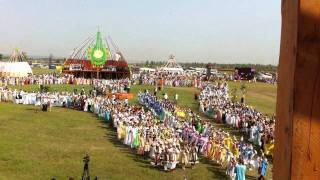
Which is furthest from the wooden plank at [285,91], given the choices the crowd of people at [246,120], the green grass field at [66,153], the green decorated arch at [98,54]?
the green decorated arch at [98,54]

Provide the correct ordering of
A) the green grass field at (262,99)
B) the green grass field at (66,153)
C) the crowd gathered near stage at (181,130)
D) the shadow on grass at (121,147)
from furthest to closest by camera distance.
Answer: the green grass field at (262,99)
the shadow on grass at (121,147)
the crowd gathered near stage at (181,130)
the green grass field at (66,153)

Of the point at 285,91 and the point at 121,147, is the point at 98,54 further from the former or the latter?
the point at 285,91

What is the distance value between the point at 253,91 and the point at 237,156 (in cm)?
3480

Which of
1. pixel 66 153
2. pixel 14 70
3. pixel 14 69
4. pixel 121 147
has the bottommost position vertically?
pixel 121 147

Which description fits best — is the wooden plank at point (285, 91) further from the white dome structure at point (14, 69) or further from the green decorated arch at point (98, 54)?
the white dome structure at point (14, 69)

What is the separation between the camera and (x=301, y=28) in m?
1.06

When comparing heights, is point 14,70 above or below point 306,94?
below

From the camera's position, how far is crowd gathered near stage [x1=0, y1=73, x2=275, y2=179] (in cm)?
1747

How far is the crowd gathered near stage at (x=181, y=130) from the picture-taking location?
688 inches

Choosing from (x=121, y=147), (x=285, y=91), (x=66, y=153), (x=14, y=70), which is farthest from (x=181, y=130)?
(x=14, y=70)

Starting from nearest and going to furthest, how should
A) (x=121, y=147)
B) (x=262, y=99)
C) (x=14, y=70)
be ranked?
1. (x=121, y=147)
2. (x=262, y=99)
3. (x=14, y=70)

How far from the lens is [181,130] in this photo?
72.4 feet

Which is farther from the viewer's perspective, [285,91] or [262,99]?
[262,99]

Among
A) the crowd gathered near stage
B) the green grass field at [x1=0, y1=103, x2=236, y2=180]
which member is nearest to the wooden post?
the crowd gathered near stage
